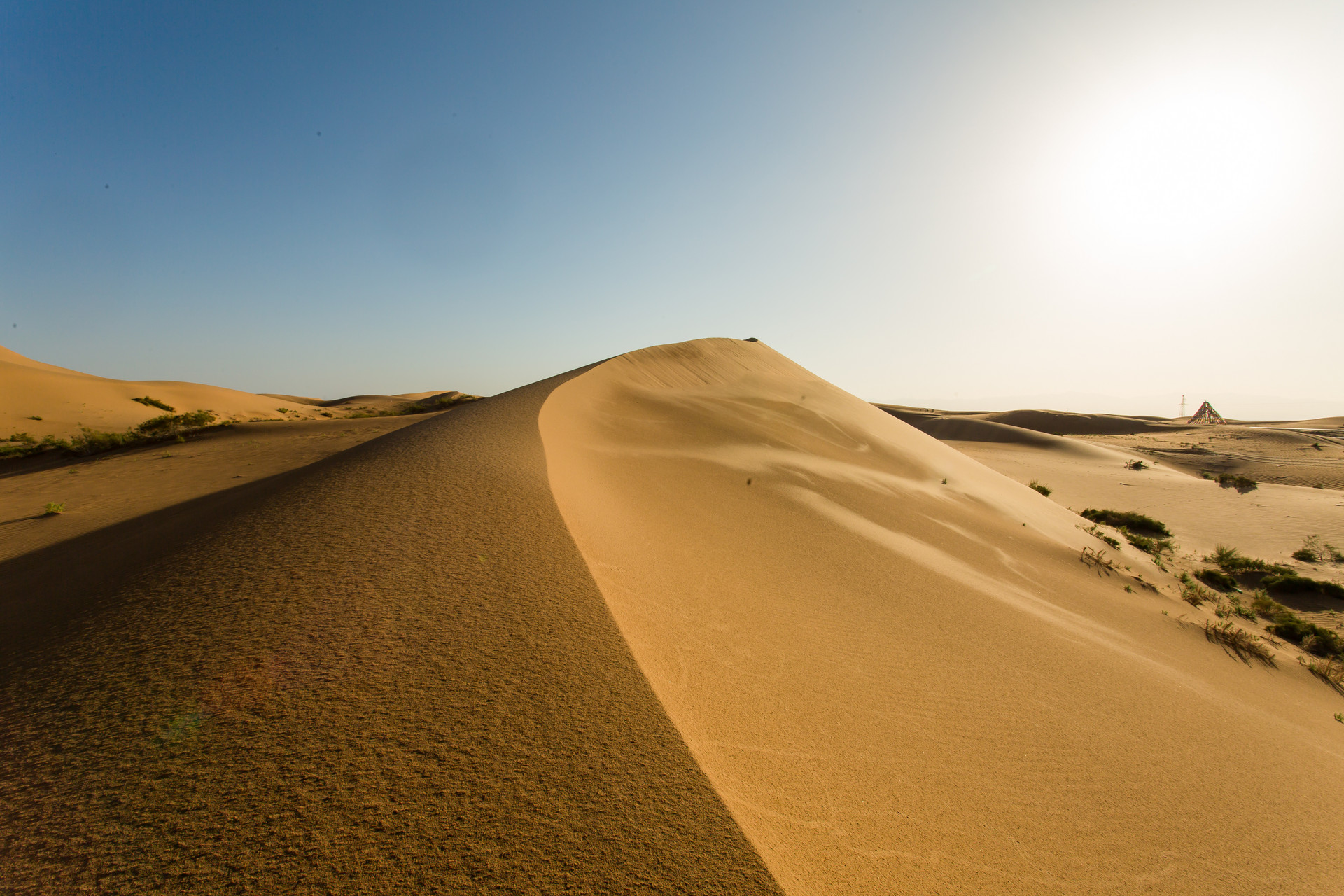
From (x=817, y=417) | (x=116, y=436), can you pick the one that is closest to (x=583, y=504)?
(x=817, y=417)

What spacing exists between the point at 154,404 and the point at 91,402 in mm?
2386

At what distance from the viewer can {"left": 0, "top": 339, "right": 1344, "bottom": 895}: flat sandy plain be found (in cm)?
168

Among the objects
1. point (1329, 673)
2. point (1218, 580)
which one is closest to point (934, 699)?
point (1329, 673)

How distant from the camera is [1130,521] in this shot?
13195 mm

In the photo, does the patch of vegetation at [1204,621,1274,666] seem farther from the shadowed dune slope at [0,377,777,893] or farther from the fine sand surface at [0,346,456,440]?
the fine sand surface at [0,346,456,440]

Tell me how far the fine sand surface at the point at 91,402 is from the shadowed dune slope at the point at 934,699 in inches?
770

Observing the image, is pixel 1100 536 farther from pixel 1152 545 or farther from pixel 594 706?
pixel 594 706

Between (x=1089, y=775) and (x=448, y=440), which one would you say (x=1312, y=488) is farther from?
(x=448, y=440)

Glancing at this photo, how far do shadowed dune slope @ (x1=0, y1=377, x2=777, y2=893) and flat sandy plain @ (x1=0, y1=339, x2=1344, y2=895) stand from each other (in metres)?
0.01

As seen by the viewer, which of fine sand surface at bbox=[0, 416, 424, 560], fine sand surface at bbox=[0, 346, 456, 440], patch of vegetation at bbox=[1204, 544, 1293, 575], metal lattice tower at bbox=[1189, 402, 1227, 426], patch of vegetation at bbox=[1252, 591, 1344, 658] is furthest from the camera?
metal lattice tower at bbox=[1189, 402, 1227, 426]

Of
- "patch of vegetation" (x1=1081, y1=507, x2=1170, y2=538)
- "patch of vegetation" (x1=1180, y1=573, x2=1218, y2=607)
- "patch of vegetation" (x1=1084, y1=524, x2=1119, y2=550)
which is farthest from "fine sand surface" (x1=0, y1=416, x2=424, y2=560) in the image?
"patch of vegetation" (x1=1081, y1=507, x2=1170, y2=538)

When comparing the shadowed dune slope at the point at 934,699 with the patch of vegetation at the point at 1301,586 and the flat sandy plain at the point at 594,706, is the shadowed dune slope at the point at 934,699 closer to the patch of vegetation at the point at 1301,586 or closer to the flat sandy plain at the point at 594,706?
the flat sandy plain at the point at 594,706

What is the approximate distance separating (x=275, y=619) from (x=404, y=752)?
50.1 inches

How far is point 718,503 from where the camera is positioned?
6191 millimetres
